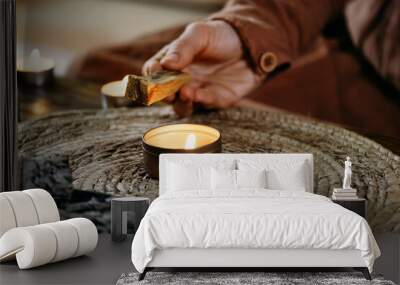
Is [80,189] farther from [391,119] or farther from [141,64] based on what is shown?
[391,119]

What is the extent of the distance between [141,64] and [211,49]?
0.62 m

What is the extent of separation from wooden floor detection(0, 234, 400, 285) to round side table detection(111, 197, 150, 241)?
18 centimetres

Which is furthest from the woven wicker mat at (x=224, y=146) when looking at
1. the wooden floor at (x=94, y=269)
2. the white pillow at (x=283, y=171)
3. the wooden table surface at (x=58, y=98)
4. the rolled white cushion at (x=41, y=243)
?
the rolled white cushion at (x=41, y=243)

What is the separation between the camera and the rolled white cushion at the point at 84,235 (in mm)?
5355

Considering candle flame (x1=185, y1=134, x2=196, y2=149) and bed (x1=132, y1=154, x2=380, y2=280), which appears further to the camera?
candle flame (x1=185, y1=134, x2=196, y2=149)

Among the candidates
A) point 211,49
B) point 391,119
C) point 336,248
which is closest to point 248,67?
point 211,49

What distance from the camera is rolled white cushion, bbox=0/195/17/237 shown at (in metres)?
5.23

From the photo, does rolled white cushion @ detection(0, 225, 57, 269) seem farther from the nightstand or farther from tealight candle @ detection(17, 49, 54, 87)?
the nightstand

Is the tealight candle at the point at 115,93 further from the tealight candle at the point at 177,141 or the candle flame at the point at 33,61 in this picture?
the candle flame at the point at 33,61

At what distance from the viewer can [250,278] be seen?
4.80 meters

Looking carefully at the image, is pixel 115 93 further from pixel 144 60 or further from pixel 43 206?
pixel 43 206

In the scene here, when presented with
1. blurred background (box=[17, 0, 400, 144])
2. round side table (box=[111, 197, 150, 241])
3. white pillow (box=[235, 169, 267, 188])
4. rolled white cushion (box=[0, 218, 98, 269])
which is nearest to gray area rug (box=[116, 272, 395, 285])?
rolled white cushion (box=[0, 218, 98, 269])

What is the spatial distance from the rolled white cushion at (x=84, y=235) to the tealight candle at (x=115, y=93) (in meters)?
1.53

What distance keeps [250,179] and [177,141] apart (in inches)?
41.5
